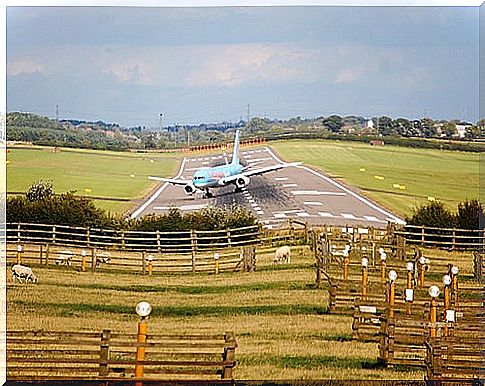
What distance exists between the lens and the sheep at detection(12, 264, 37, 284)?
6.08m

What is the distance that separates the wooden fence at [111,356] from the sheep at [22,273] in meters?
0.31

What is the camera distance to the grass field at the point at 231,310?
232 inches

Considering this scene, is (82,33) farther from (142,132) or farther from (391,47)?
(391,47)

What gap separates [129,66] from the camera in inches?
242

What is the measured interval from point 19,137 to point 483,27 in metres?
2.76

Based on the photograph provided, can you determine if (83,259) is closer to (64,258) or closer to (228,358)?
(64,258)

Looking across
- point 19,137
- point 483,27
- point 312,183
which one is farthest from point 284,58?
point 19,137

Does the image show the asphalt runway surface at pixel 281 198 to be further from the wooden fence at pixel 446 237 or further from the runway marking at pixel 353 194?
the wooden fence at pixel 446 237

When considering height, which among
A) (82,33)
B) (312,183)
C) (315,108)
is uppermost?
(82,33)

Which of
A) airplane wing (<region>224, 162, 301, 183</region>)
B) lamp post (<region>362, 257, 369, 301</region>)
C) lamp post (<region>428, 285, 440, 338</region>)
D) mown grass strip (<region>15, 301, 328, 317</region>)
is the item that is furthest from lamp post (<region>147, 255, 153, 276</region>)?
lamp post (<region>428, 285, 440, 338</region>)

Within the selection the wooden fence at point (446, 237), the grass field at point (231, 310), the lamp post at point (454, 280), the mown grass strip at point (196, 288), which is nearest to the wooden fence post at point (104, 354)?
the grass field at point (231, 310)

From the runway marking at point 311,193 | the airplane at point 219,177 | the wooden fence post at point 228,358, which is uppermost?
the airplane at point 219,177

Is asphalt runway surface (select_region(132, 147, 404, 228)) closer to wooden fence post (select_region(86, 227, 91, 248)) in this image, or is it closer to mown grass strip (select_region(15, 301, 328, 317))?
wooden fence post (select_region(86, 227, 91, 248))

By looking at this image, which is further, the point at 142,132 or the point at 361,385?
the point at 142,132
